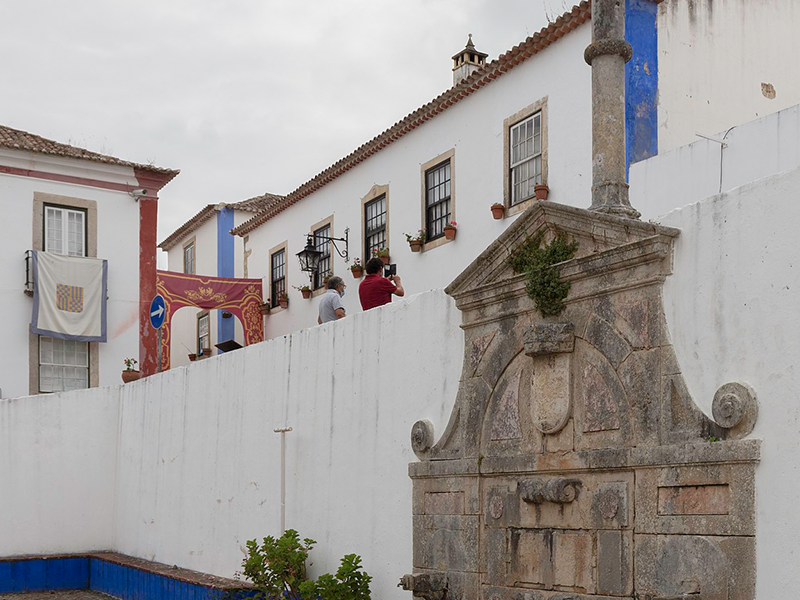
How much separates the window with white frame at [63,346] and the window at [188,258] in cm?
748

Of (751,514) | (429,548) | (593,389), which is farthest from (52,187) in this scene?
(751,514)

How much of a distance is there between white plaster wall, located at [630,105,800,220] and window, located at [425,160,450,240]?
200 inches

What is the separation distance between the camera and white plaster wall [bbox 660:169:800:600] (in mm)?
5074

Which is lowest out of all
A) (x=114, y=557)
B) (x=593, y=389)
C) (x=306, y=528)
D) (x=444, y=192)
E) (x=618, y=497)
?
(x=114, y=557)

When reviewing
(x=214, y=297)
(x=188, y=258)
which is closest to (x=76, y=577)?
(x=214, y=297)

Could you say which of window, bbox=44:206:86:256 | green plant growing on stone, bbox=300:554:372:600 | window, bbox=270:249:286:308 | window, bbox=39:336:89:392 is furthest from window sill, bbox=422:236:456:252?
green plant growing on stone, bbox=300:554:372:600

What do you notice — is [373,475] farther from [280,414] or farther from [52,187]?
[52,187]

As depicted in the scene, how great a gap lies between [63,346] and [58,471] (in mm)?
4305

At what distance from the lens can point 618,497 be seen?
237 inches

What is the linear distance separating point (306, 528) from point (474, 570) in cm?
258

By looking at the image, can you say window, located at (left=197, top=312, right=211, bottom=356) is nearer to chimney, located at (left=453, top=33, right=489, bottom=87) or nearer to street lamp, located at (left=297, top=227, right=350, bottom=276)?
street lamp, located at (left=297, top=227, right=350, bottom=276)

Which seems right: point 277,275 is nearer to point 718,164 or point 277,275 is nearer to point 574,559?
point 718,164

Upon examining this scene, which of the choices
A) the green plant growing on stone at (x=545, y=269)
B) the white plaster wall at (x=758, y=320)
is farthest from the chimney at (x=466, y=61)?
the white plaster wall at (x=758, y=320)

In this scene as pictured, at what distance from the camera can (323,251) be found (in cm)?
1894
